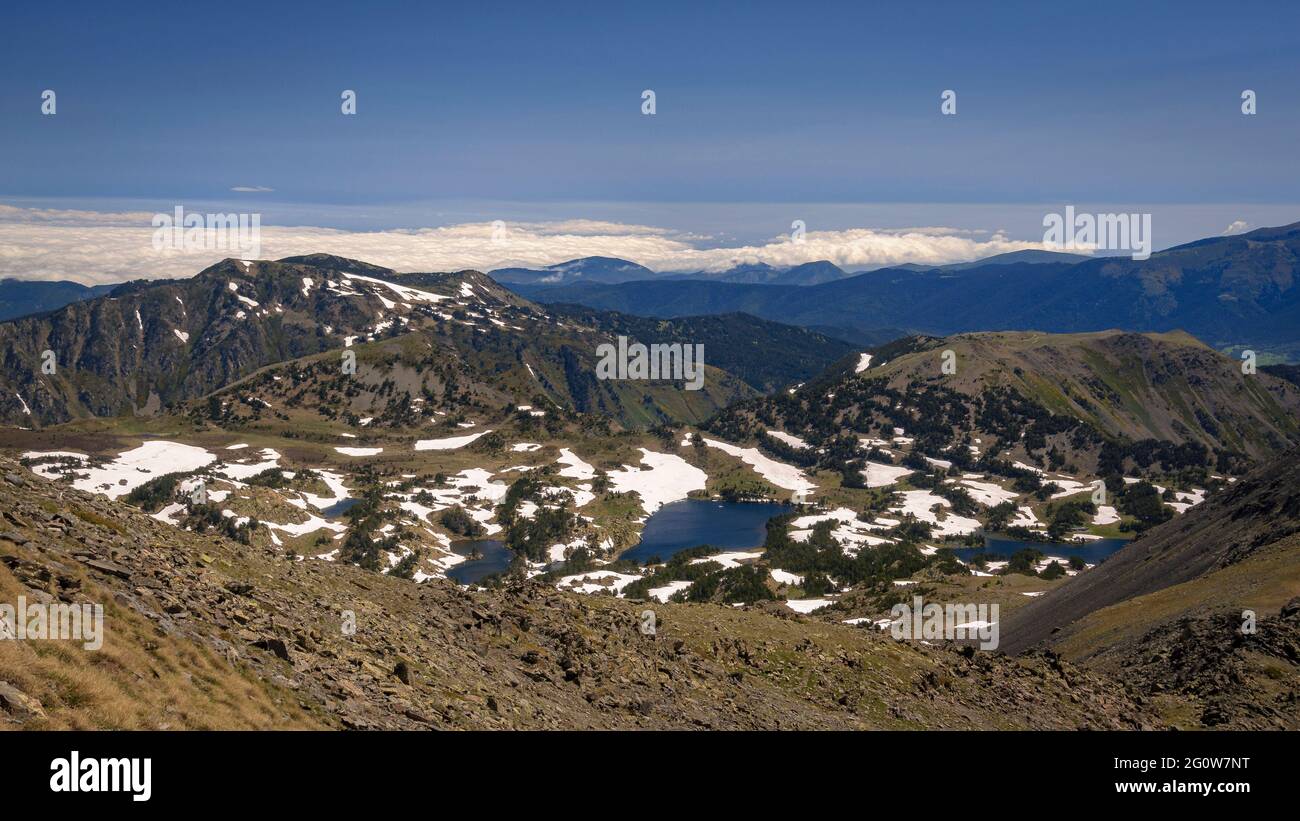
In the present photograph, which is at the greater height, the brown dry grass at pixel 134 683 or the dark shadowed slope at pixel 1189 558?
the brown dry grass at pixel 134 683

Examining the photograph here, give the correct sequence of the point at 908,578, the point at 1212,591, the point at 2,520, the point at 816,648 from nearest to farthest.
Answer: the point at 2,520 < the point at 816,648 < the point at 1212,591 < the point at 908,578

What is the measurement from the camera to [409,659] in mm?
37625

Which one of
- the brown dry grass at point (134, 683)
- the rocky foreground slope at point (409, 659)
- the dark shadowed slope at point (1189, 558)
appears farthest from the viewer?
the dark shadowed slope at point (1189, 558)

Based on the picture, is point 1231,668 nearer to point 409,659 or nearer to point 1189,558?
point 1189,558

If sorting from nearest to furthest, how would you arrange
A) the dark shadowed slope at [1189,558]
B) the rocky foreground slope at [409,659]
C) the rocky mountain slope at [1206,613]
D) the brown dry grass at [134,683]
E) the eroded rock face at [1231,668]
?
the brown dry grass at [134,683]
the rocky foreground slope at [409,659]
the eroded rock face at [1231,668]
the rocky mountain slope at [1206,613]
the dark shadowed slope at [1189,558]

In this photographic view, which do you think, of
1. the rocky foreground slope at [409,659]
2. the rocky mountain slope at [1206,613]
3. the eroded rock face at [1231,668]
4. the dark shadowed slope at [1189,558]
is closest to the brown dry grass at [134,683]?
the rocky foreground slope at [409,659]

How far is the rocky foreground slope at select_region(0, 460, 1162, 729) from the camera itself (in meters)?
25.7

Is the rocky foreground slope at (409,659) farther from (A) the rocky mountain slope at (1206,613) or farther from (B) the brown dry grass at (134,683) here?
(A) the rocky mountain slope at (1206,613)

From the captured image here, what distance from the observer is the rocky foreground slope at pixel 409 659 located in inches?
1013
